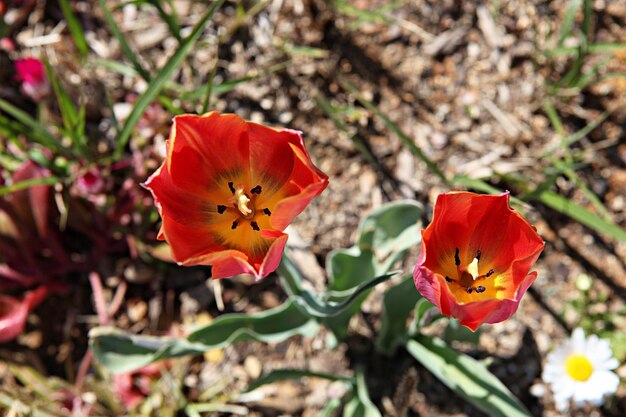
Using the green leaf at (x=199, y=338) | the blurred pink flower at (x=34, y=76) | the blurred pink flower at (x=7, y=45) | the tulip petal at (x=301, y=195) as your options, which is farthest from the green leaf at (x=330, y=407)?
the blurred pink flower at (x=7, y=45)

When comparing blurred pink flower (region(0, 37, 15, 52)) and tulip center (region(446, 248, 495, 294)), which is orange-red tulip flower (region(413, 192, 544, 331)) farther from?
blurred pink flower (region(0, 37, 15, 52))

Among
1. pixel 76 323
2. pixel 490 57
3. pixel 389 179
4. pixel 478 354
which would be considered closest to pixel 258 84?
pixel 389 179

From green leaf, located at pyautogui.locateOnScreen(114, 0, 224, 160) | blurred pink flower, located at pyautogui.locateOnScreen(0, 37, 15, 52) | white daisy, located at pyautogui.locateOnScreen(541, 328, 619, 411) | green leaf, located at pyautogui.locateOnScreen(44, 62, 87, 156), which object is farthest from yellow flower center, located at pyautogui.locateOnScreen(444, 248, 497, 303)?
blurred pink flower, located at pyautogui.locateOnScreen(0, 37, 15, 52)

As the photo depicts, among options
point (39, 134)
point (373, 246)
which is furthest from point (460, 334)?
point (39, 134)

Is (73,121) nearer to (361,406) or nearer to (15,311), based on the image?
(15,311)

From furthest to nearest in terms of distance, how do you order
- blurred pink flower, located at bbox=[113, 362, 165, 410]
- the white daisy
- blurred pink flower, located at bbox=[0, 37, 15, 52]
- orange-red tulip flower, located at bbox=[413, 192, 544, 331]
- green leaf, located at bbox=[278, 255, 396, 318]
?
blurred pink flower, located at bbox=[0, 37, 15, 52], blurred pink flower, located at bbox=[113, 362, 165, 410], the white daisy, green leaf, located at bbox=[278, 255, 396, 318], orange-red tulip flower, located at bbox=[413, 192, 544, 331]

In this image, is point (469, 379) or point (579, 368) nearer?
point (469, 379)

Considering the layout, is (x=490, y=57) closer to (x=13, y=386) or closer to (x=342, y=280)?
(x=342, y=280)
